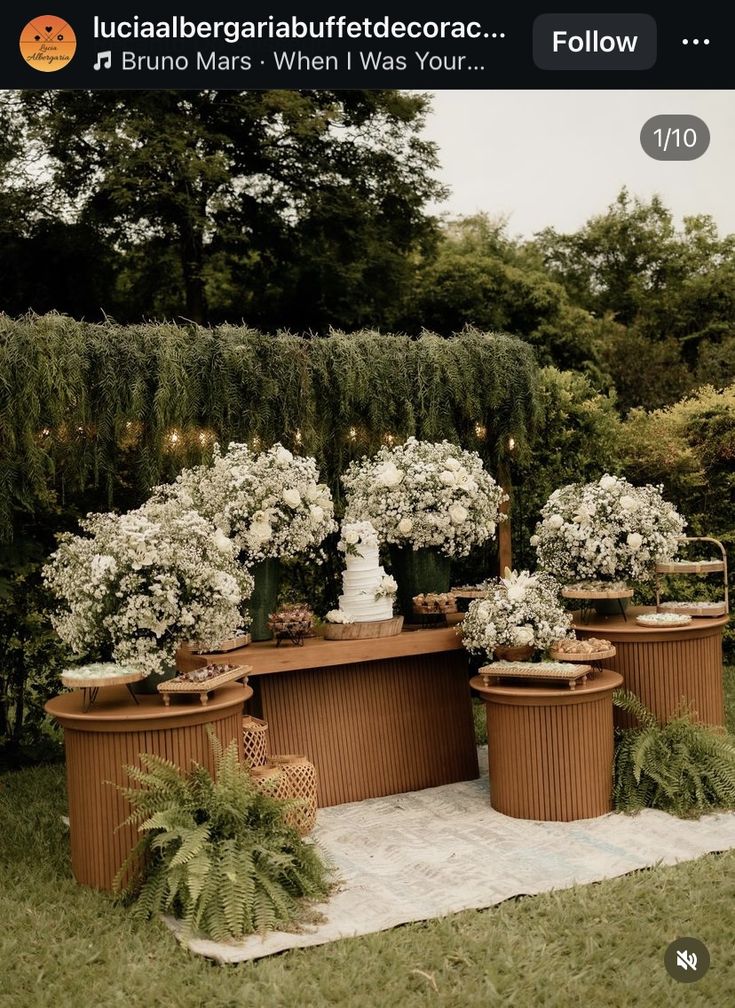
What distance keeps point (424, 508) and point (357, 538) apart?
605 mm

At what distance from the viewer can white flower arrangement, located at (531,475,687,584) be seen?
7363 mm

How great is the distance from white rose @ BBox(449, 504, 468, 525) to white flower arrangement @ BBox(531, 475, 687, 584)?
83 cm

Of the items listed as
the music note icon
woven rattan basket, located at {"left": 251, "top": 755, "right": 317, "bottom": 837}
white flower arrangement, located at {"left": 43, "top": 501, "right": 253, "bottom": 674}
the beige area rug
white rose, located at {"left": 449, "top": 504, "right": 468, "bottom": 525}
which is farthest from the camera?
white rose, located at {"left": 449, "top": 504, "right": 468, "bottom": 525}

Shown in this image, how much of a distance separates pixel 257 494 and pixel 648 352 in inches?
697

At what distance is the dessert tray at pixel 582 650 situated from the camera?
21.4 ft

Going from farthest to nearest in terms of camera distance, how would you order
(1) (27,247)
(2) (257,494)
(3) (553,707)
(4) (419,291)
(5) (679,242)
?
(5) (679,242), (4) (419,291), (1) (27,247), (2) (257,494), (3) (553,707)

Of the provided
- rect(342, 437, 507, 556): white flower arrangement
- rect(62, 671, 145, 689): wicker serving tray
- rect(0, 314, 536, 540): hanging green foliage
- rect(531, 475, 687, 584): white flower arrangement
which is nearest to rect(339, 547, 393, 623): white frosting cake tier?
rect(342, 437, 507, 556): white flower arrangement

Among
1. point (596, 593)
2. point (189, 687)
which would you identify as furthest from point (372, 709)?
point (189, 687)

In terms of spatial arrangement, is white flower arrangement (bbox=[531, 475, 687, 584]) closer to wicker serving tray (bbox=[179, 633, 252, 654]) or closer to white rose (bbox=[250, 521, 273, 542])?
white rose (bbox=[250, 521, 273, 542])

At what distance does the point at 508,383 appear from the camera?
907 cm

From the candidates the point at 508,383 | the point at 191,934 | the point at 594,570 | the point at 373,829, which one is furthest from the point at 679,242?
the point at 191,934

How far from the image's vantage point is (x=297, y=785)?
20.1ft

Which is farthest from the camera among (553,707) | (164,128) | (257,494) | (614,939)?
(164,128)

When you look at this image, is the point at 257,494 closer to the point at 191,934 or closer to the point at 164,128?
the point at 191,934
